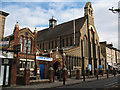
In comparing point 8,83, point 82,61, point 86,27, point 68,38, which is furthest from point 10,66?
point 86,27

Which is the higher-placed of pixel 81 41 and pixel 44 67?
pixel 81 41

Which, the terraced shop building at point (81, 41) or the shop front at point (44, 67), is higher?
the terraced shop building at point (81, 41)

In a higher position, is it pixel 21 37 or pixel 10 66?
pixel 21 37

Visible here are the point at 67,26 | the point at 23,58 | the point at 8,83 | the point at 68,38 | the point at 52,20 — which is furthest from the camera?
the point at 52,20

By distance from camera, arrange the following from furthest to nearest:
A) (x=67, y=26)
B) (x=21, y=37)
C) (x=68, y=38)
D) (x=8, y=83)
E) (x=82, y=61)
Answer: (x=67, y=26) < (x=68, y=38) < (x=82, y=61) < (x=21, y=37) < (x=8, y=83)

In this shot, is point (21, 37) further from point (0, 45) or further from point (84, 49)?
point (84, 49)

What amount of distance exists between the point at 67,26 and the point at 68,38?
738cm

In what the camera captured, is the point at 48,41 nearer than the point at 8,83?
No

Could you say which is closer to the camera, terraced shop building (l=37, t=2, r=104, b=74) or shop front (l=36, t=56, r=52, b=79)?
shop front (l=36, t=56, r=52, b=79)

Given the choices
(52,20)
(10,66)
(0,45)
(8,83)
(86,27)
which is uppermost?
(52,20)

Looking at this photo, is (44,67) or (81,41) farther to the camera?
(81,41)

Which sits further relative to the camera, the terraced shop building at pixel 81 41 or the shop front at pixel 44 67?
the terraced shop building at pixel 81 41

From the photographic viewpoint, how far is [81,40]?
40.8 metres

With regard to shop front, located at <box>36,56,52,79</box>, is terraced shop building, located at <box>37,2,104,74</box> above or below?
above
